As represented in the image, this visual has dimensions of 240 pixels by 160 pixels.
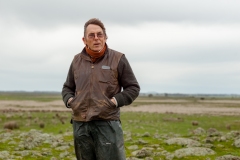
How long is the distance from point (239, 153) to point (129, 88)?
934 cm

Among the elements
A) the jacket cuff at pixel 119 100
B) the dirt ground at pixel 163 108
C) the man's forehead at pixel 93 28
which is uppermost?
the man's forehead at pixel 93 28

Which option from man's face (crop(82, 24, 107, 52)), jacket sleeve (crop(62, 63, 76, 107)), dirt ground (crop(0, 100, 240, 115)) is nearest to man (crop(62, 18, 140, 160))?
man's face (crop(82, 24, 107, 52))

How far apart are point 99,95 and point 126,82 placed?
0.47 meters

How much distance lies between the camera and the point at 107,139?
4488mm

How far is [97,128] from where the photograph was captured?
14.7 feet

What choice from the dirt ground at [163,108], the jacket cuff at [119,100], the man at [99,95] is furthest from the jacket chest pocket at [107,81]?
the dirt ground at [163,108]

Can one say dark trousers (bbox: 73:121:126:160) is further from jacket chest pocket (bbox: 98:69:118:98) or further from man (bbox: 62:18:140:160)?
jacket chest pocket (bbox: 98:69:118:98)

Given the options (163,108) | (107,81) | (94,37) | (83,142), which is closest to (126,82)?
(107,81)

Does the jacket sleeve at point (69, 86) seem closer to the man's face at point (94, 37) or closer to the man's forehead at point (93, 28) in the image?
the man's face at point (94, 37)

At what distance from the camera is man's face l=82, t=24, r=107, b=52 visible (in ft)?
14.8

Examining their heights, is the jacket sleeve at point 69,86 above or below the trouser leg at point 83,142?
above

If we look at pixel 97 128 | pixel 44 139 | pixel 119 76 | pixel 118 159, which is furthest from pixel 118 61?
pixel 44 139

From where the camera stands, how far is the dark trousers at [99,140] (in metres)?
4.49

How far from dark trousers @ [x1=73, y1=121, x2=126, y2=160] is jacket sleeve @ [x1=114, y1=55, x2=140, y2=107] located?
0.40 metres
